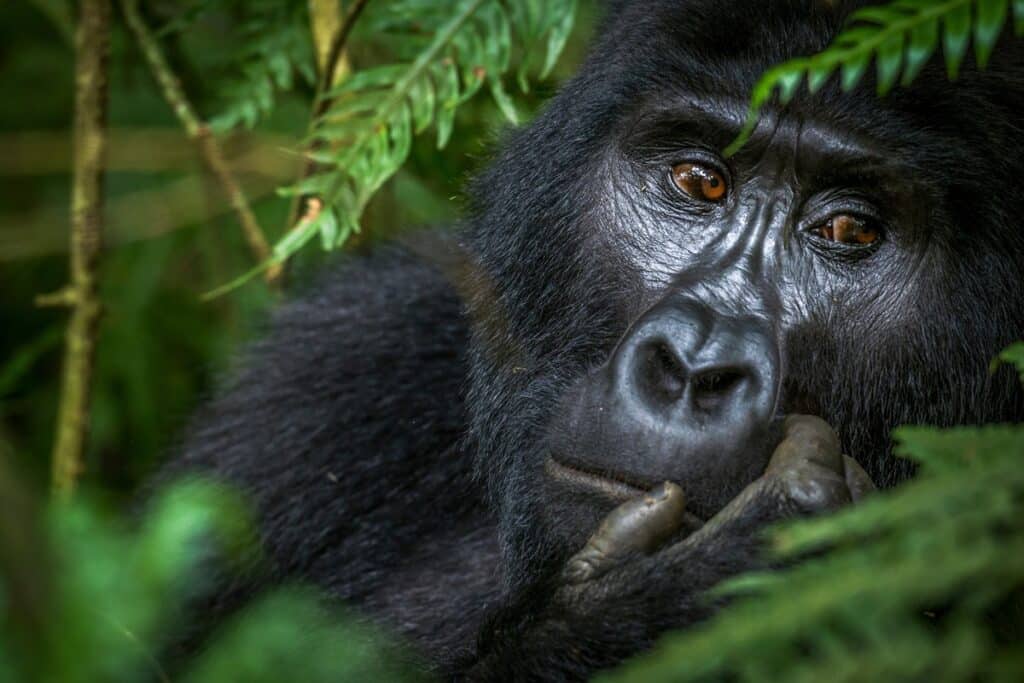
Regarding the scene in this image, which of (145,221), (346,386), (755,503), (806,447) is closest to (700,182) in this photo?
(806,447)

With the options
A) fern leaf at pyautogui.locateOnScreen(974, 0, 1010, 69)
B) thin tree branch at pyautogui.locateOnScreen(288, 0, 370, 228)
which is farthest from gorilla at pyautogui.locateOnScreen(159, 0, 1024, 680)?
fern leaf at pyautogui.locateOnScreen(974, 0, 1010, 69)

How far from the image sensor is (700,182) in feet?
9.18

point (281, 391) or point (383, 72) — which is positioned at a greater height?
point (383, 72)

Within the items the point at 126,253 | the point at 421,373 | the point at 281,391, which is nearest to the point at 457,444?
the point at 421,373

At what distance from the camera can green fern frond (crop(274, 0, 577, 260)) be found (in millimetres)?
3256

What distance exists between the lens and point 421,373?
3752 millimetres

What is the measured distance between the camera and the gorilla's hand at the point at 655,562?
2197 mm

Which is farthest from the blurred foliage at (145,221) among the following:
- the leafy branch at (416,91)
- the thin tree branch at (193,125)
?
the leafy branch at (416,91)

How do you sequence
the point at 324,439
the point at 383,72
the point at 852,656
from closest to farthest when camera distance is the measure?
the point at 852,656
the point at 383,72
the point at 324,439

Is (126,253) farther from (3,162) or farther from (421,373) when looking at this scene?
(421,373)

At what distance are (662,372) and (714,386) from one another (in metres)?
0.10

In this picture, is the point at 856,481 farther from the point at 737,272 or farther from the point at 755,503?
the point at 737,272

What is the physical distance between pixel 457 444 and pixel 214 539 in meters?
0.71

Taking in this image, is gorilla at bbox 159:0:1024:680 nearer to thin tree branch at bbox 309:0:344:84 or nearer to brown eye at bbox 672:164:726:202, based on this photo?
brown eye at bbox 672:164:726:202
